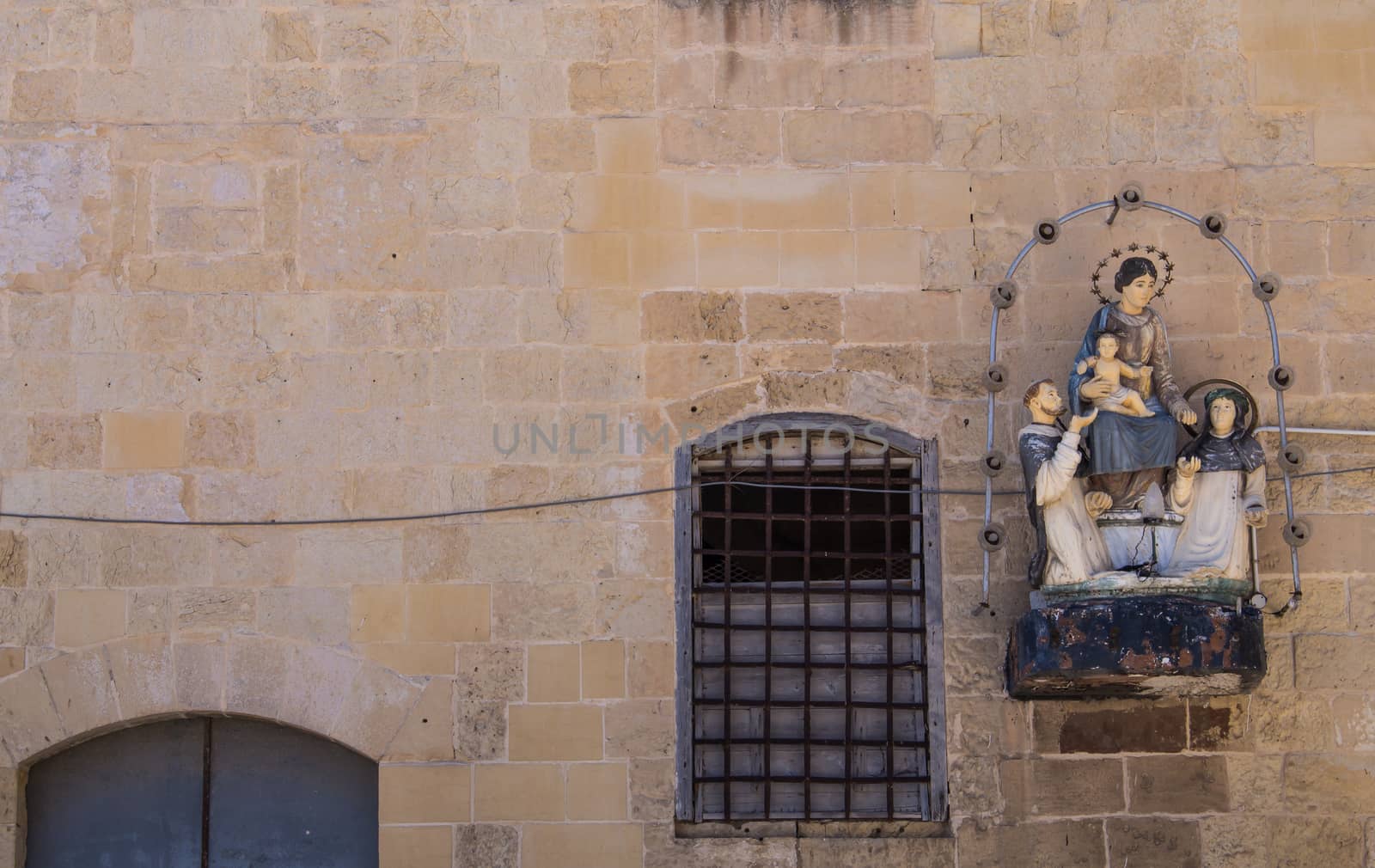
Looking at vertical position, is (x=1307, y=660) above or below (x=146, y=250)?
below

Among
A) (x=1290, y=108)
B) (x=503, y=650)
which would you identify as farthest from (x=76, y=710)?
(x=1290, y=108)

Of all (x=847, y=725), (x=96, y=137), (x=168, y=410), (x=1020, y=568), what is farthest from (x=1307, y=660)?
(x=96, y=137)

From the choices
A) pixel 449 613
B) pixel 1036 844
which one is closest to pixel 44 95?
pixel 449 613

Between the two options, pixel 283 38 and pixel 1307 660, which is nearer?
pixel 1307 660

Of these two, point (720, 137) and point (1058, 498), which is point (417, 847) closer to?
point (1058, 498)

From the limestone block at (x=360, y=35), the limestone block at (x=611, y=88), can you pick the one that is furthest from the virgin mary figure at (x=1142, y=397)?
the limestone block at (x=360, y=35)

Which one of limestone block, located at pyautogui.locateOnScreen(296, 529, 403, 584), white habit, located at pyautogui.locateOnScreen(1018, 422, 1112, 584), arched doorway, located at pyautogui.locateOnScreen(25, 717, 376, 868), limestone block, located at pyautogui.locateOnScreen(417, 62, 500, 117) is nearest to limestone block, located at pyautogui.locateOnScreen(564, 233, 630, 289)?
limestone block, located at pyautogui.locateOnScreen(417, 62, 500, 117)

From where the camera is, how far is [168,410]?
752 cm

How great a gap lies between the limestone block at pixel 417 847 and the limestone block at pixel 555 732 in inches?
16.6

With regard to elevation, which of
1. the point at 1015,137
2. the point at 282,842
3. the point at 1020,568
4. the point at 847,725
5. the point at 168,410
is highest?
the point at 1015,137

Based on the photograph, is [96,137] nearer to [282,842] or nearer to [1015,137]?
[282,842]

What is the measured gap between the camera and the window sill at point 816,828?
724 centimetres

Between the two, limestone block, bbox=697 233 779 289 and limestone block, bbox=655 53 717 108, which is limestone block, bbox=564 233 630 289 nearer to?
limestone block, bbox=697 233 779 289

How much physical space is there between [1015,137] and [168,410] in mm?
3720
